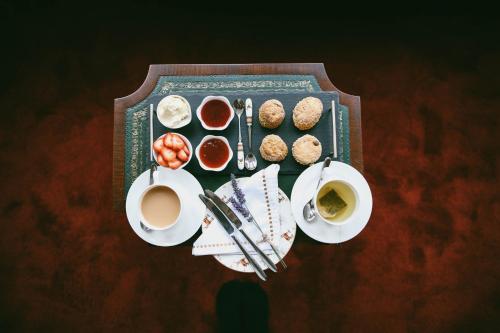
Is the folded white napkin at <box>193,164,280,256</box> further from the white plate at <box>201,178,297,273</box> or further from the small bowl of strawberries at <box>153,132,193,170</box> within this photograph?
the small bowl of strawberries at <box>153,132,193,170</box>

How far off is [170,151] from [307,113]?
0.46m

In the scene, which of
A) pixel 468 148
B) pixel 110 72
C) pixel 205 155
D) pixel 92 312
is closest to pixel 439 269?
pixel 468 148

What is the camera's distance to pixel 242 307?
1.90 meters

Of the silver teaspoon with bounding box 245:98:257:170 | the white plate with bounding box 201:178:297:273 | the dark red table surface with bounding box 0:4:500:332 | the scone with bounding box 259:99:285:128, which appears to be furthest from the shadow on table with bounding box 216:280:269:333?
the scone with bounding box 259:99:285:128

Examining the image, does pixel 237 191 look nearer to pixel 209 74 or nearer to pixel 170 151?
pixel 170 151

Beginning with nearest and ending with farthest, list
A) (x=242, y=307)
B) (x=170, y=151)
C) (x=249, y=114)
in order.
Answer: (x=170, y=151) → (x=249, y=114) → (x=242, y=307)

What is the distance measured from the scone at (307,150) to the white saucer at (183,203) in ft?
1.10

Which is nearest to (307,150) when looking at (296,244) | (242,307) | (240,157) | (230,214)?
(240,157)

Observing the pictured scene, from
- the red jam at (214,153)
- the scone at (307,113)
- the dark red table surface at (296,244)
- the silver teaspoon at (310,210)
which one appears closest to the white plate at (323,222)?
the silver teaspoon at (310,210)

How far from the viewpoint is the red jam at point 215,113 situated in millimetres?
1255

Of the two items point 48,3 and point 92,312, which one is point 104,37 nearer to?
point 48,3

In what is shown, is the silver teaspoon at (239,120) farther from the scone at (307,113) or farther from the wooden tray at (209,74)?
the scone at (307,113)

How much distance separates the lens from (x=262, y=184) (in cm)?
122

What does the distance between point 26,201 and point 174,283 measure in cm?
90
